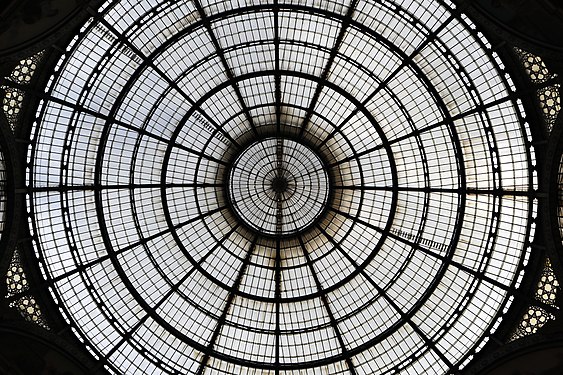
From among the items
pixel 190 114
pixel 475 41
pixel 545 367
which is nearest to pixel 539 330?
pixel 545 367

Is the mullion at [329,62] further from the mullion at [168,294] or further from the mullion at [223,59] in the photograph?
the mullion at [168,294]

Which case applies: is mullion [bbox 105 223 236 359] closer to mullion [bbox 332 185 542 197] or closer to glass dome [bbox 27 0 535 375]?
glass dome [bbox 27 0 535 375]

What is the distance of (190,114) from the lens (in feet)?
80.4

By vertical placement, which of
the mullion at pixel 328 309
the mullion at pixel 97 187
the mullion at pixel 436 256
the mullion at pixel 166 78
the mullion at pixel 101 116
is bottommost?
the mullion at pixel 328 309

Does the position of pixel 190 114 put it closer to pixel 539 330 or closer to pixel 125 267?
pixel 125 267

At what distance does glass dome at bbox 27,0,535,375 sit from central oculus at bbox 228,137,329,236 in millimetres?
80

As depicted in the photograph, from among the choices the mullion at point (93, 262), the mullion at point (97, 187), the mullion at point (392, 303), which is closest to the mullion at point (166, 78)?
the mullion at point (97, 187)

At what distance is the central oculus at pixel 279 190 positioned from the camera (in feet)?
85.8

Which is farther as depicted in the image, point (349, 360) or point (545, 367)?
point (349, 360)

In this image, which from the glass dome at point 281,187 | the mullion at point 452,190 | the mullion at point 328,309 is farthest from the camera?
the mullion at point 328,309

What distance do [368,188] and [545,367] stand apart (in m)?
10.8

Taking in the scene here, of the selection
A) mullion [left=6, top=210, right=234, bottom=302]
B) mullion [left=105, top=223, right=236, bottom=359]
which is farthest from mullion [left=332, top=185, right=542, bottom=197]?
mullion [left=6, top=210, right=234, bottom=302]

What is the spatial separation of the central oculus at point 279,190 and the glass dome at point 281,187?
3.1 inches

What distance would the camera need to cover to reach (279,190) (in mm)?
25922
